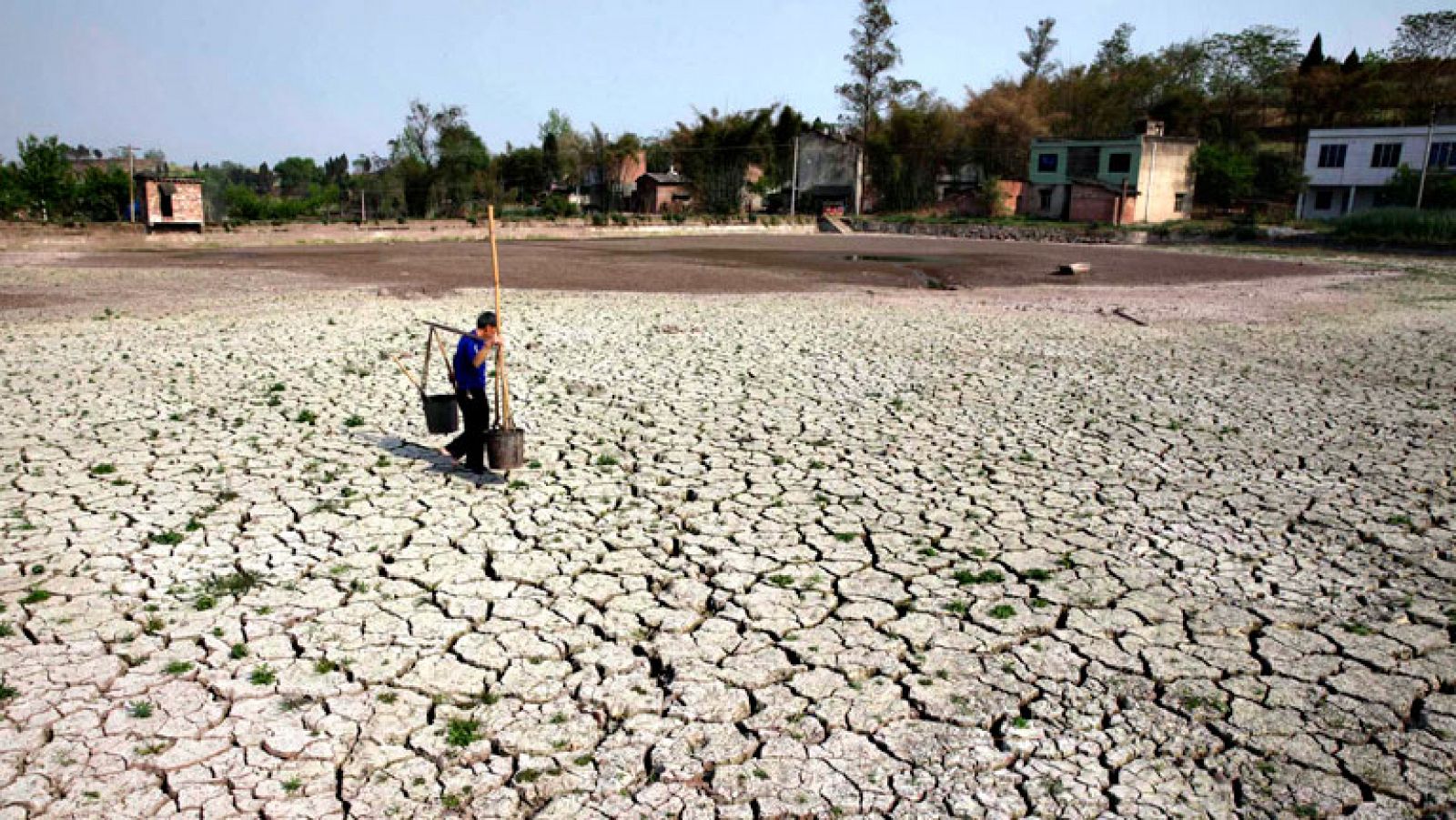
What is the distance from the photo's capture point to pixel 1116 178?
5156 centimetres

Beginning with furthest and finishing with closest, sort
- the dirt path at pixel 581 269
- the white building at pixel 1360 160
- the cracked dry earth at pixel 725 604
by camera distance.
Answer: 1. the white building at pixel 1360 160
2. the dirt path at pixel 581 269
3. the cracked dry earth at pixel 725 604

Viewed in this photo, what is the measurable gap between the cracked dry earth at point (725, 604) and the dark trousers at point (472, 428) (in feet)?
0.78

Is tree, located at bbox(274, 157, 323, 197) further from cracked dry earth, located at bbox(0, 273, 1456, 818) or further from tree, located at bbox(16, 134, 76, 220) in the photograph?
cracked dry earth, located at bbox(0, 273, 1456, 818)

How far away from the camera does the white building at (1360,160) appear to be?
158ft

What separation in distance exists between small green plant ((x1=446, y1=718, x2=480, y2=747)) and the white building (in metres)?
56.3

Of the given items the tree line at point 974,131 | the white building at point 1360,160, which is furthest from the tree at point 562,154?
the white building at point 1360,160

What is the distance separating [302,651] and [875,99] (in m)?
67.5


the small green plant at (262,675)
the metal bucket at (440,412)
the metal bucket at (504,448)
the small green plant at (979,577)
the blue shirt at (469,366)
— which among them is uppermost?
the blue shirt at (469,366)

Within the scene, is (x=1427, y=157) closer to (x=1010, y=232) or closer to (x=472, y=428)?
(x=1010, y=232)

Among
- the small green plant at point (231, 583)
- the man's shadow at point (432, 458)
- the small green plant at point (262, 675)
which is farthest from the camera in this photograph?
the man's shadow at point (432, 458)

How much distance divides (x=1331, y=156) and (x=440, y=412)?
58.1 meters

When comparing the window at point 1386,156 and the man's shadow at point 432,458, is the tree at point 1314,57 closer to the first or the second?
the window at point 1386,156

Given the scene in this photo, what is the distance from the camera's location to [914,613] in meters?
4.78

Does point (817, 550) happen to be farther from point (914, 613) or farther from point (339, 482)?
point (339, 482)
